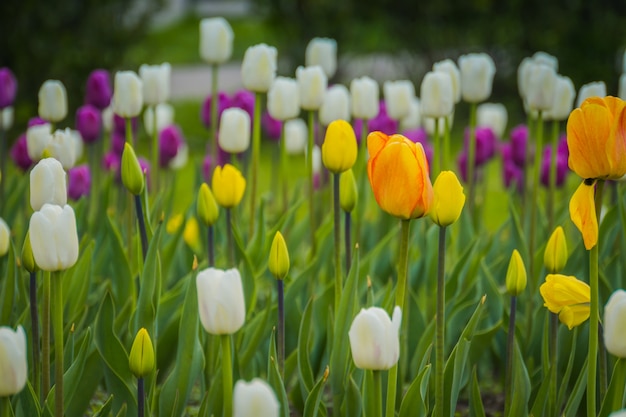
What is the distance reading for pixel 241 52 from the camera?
1398cm

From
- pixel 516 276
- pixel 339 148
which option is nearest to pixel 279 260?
pixel 339 148

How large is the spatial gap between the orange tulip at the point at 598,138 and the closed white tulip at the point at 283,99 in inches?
52.4


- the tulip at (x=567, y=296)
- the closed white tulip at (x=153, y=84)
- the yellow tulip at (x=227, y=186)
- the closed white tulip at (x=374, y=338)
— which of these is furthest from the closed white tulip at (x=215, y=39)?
the closed white tulip at (x=374, y=338)

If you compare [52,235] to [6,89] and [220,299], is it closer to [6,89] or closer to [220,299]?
[220,299]

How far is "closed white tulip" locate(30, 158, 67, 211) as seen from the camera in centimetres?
184

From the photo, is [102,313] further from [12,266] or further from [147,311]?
[12,266]

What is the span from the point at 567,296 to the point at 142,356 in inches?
29.9

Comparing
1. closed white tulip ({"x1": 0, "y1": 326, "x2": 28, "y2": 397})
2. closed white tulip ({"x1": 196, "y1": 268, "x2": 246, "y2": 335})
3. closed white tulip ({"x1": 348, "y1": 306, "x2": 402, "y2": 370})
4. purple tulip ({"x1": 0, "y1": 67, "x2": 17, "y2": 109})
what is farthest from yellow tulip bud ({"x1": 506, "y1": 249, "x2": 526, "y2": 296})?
purple tulip ({"x1": 0, "y1": 67, "x2": 17, "y2": 109})

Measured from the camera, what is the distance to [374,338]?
57.1 inches

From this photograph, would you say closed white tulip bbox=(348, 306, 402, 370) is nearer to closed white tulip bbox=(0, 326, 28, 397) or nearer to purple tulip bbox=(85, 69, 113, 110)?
closed white tulip bbox=(0, 326, 28, 397)

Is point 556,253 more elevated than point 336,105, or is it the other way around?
point 336,105

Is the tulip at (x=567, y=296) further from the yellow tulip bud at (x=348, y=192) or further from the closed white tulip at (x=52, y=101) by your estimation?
the closed white tulip at (x=52, y=101)

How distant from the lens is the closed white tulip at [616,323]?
148 centimetres

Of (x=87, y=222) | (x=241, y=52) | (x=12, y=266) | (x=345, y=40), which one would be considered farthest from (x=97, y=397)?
(x=241, y=52)
